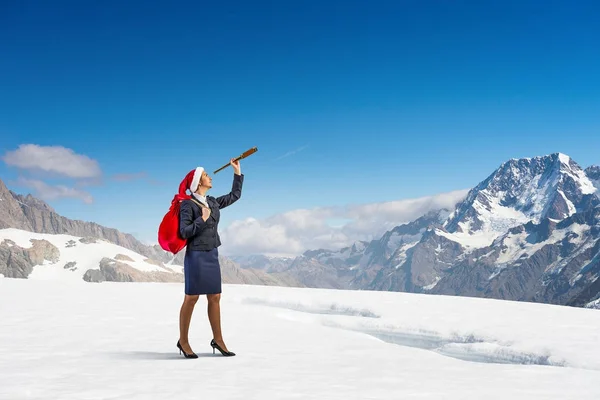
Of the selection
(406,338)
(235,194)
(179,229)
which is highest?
(235,194)

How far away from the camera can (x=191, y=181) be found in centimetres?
983

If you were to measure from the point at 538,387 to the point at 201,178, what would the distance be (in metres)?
6.47

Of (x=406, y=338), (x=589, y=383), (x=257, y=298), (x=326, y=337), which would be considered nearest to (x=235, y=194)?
(x=326, y=337)

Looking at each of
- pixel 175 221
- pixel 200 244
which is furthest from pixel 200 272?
pixel 175 221

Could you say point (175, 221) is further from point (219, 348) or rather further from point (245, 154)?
point (219, 348)

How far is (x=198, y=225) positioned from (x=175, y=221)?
0.43 metres

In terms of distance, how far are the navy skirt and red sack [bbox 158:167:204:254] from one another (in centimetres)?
31

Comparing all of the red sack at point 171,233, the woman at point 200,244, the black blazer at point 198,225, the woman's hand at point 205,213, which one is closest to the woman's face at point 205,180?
the woman at point 200,244

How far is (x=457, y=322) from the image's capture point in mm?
19266

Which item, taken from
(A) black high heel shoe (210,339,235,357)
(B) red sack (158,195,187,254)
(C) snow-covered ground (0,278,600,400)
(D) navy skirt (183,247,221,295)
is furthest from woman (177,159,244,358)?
(C) snow-covered ground (0,278,600,400)

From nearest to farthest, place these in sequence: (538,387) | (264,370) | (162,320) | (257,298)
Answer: (538,387)
(264,370)
(162,320)
(257,298)

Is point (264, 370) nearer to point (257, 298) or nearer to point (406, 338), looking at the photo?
point (406, 338)

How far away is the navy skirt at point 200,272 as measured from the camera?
31.7 ft

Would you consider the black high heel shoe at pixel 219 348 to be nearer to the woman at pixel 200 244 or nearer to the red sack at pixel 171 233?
the woman at pixel 200 244
